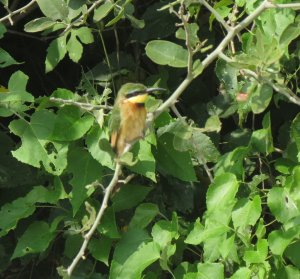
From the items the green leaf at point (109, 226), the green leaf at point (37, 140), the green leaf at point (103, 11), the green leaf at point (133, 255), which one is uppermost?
the green leaf at point (103, 11)

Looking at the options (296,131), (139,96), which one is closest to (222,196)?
(296,131)

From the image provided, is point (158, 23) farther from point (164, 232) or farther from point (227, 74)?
point (164, 232)

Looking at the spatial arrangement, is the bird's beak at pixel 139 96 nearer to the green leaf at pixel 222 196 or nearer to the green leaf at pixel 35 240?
the green leaf at pixel 222 196

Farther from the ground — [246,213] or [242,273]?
[246,213]

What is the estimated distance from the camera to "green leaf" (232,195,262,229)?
7.62ft

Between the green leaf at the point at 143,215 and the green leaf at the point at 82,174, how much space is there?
→ 0.21 meters

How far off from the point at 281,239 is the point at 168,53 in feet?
2.17

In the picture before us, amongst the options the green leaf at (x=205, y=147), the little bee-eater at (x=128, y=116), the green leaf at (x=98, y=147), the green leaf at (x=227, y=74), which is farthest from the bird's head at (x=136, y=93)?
the green leaf at (x=227, y=74)

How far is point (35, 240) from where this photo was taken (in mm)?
2623

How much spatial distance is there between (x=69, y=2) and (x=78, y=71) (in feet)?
2.63

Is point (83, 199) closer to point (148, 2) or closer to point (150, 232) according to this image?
point (150, 232)

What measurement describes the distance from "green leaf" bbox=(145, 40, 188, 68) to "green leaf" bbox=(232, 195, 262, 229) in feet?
1.61

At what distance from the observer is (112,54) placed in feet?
9.87

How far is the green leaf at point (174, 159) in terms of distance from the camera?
2.50 metres
